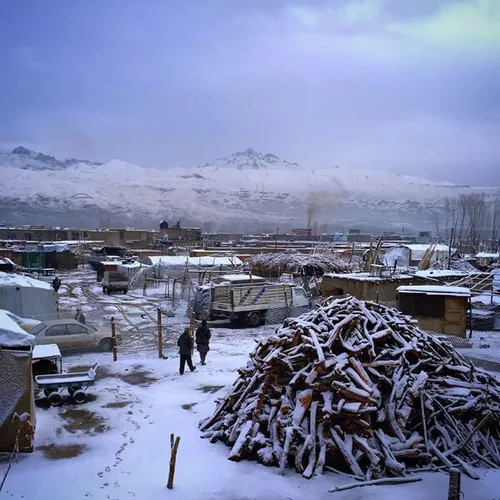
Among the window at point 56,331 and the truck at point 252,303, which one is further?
the truck at point 252,303

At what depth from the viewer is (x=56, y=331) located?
14.9 meters

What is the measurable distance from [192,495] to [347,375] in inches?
121

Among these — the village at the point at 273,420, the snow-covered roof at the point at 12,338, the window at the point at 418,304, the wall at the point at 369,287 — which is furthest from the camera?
the wall at the point at 369,287

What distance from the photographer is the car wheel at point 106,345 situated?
15258mm

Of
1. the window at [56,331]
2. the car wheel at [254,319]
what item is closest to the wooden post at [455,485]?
the window at [56,331]

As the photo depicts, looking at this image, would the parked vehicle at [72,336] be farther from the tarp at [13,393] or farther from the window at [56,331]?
the tarp at [13,393]

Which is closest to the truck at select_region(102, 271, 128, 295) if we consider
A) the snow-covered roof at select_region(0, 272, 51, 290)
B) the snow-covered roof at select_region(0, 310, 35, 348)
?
the snow-covered roof at select_region(0, 272, 51, 290)

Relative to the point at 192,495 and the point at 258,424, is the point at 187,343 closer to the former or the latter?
the point at 258,424

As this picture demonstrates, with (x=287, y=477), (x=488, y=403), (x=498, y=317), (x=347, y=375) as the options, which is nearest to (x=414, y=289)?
(x=498, y=317)

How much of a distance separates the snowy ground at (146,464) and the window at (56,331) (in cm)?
399

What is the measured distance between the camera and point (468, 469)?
766cm

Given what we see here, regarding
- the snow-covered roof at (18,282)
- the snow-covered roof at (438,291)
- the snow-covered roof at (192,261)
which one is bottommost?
the snow-covered roof at (192,261)

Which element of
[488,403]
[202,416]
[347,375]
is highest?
[347,375]

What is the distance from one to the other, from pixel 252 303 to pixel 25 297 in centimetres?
971
